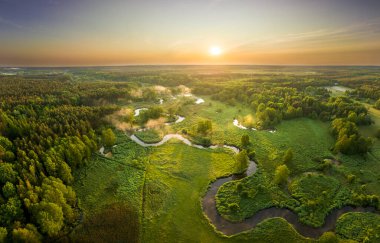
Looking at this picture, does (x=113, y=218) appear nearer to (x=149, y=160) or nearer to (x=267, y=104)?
(x=149, y=160)

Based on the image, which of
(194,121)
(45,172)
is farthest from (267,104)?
(45,172)

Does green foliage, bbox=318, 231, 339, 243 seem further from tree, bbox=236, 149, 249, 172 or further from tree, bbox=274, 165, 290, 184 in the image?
tree, bbox=236, 149, 249, 172

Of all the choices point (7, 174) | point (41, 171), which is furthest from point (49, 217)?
point (7, 174)

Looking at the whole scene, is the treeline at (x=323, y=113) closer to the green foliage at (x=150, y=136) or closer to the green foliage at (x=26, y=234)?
the green foliage at (x=150, y=136)

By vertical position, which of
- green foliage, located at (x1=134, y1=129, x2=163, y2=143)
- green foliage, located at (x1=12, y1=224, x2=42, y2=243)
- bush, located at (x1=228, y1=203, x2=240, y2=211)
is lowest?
bush, located at (x1=228, y1=203, x2=240, y2=211)

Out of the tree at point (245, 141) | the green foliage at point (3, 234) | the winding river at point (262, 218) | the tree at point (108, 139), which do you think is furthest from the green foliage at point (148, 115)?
the green foliage at point (3, 234)

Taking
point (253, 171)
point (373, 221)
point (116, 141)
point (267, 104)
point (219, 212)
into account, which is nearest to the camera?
point (373, 221)

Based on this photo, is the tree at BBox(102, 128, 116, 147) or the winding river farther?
the tree at BBox(102, 128, 116, 147)

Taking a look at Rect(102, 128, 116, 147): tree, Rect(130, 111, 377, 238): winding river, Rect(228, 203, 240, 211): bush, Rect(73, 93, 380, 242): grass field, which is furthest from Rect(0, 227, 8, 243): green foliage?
Rect(228, 203, 240, 211): bush
